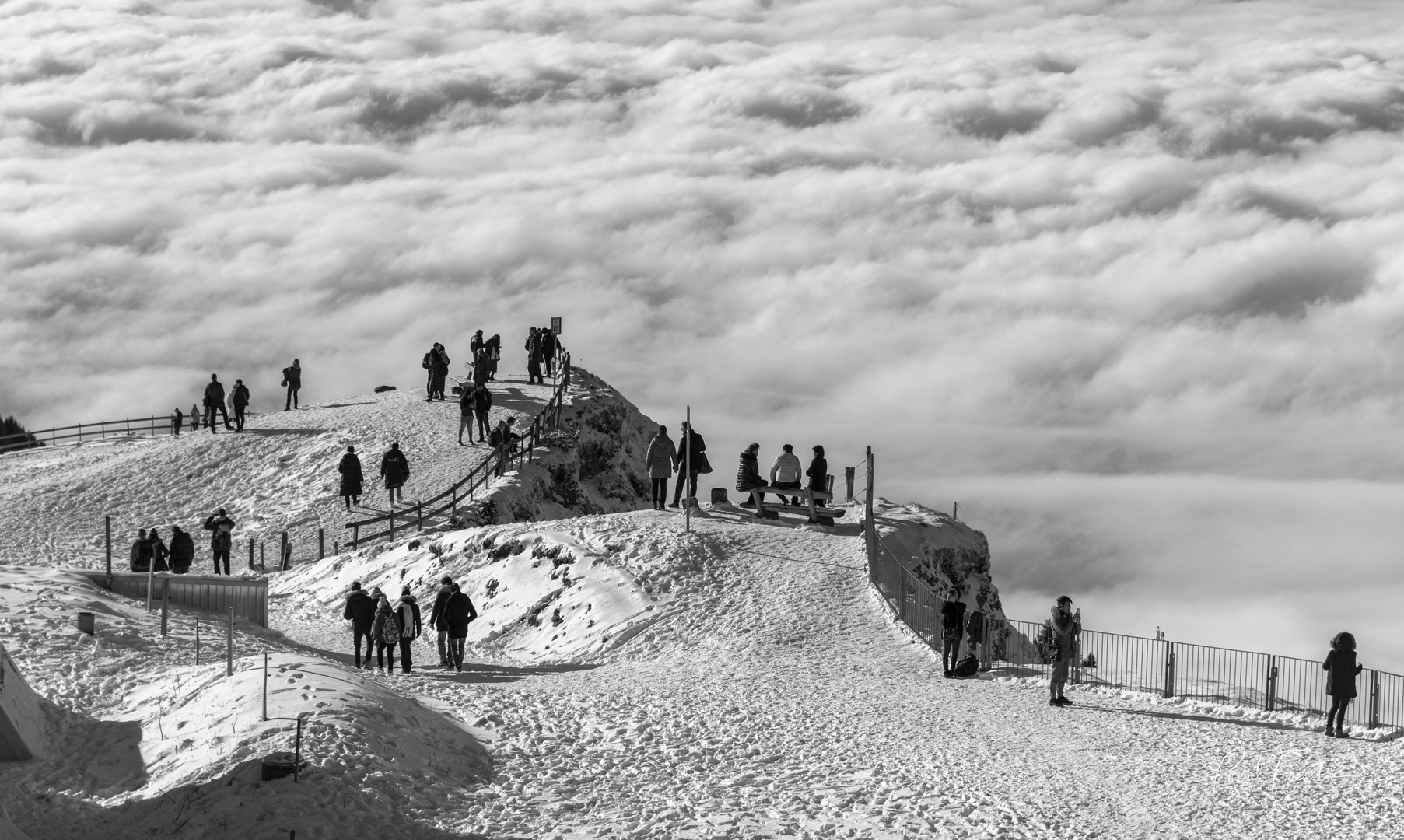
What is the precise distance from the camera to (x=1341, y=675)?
2225 cm

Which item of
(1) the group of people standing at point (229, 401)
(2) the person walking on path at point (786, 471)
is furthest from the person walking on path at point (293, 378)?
(2) the person walking on path at point (786, 471)

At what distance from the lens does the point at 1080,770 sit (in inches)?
793

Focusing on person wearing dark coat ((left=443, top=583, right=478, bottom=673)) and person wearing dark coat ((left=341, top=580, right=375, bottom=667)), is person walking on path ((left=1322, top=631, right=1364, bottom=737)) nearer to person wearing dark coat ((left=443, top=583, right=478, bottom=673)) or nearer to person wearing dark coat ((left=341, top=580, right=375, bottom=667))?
person wearing dark coat ((left=443, top=583, right=478, bottom=673))

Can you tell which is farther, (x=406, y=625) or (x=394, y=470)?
(x=394, y=470)

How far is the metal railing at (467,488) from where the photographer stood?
4269 centimetres

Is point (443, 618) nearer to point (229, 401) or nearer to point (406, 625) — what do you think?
point (406, 625)

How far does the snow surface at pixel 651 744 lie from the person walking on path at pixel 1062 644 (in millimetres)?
283

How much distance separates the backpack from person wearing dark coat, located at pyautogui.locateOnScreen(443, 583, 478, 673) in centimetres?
805

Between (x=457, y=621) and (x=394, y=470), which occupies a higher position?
(x=394, y=470)

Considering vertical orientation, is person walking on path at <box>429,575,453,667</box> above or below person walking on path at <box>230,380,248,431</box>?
below

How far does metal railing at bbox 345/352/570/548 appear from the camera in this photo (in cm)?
4269

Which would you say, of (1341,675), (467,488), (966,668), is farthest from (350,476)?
(1341,675)

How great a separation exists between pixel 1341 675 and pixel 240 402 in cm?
4092

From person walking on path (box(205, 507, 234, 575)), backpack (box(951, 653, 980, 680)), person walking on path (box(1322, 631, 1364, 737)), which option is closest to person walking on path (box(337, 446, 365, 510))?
person walking on path (box(205, 507, 234, 575))
